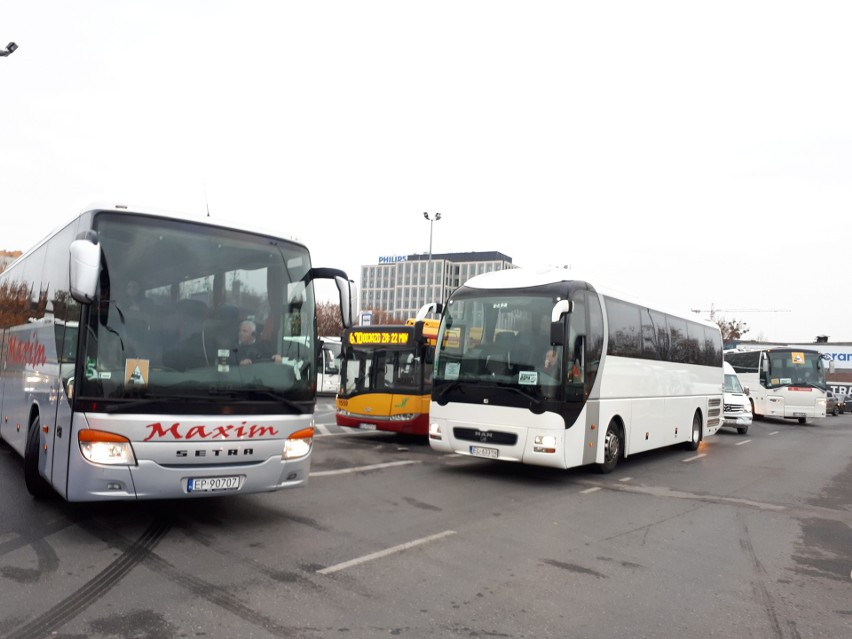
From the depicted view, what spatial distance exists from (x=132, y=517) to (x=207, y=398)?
6.24 feet

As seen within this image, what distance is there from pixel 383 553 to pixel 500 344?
5.16m

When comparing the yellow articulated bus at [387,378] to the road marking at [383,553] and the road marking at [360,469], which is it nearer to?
the road marking at [360,469]

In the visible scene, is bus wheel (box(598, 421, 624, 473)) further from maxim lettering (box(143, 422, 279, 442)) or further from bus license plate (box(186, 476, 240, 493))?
bus license plate (box(186, 476, 240, 493))

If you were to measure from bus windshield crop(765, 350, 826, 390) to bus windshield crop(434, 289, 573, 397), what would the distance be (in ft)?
79.0

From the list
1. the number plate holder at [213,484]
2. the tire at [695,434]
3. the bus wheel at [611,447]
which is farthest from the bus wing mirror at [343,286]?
the tire at [695,434]

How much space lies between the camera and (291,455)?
7.24 meters

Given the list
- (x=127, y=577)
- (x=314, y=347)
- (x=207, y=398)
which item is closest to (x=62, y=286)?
(x=207, y=398)

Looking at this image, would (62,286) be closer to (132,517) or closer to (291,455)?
(132,517)

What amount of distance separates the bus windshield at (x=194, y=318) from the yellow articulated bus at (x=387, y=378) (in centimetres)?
824

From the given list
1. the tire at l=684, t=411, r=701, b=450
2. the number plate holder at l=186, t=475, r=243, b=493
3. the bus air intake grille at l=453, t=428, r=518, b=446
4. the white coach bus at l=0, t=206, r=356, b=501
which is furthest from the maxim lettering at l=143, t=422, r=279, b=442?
the tire at l=684, t=411, r=701, b=450

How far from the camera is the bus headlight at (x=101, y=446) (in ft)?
20.3

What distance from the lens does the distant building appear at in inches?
5581

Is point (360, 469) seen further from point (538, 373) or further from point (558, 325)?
point (558, 325)

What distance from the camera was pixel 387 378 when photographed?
53.4 feet
